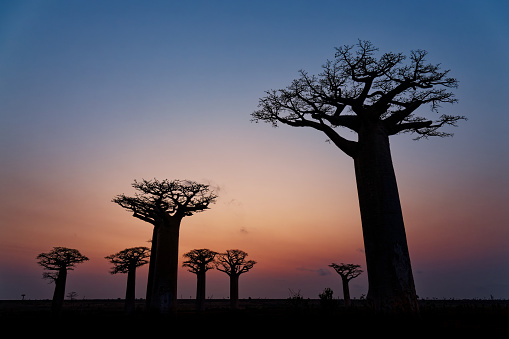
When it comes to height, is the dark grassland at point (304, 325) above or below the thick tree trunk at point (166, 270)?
below

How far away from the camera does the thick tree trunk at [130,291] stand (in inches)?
971

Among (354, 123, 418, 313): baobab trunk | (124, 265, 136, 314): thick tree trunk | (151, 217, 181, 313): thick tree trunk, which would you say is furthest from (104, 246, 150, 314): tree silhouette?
(354, 123, 418, 313): baobab trunk

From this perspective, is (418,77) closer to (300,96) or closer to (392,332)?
(300,96)

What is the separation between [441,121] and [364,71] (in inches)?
127

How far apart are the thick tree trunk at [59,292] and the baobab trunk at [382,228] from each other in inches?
1012

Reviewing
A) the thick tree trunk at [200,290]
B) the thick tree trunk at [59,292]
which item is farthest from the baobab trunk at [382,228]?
the thick tree trunk at [200,290]

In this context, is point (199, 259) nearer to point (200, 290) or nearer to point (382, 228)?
point (200, 290)

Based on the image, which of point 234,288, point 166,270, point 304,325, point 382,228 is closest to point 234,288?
point 234,288

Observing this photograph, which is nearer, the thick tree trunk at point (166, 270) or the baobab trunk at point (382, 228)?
the baobab trunk at point (382, 228)

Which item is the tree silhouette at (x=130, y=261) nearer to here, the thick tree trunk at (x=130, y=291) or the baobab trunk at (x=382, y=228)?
the thick tree trunk at (x=130, y=291)

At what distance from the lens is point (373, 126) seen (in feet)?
27.1

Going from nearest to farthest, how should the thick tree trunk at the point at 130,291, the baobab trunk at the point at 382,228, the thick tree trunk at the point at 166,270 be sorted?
the baobab trunk at the point at 382,228
the thick tree trunk at the point at 166,270
the thick tree trunk at the point at 130,291

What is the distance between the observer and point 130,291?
26.0 metres

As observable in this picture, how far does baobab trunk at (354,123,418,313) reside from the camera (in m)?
6.45
